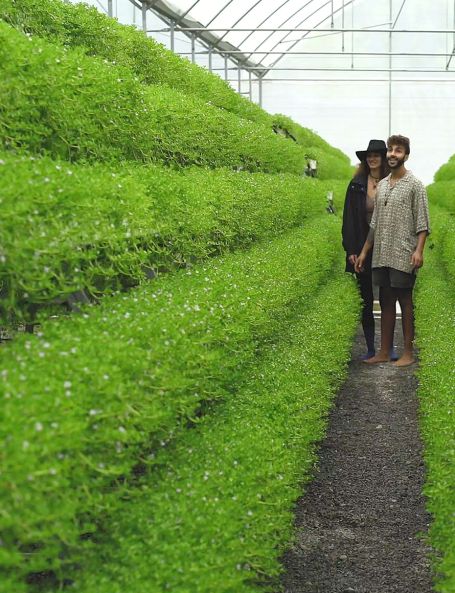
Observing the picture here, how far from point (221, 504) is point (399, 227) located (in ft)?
14.5

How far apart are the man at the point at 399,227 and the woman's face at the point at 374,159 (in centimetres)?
60

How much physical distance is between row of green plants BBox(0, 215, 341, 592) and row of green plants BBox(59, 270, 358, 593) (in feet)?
0.42

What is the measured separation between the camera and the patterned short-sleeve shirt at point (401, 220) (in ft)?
23.5

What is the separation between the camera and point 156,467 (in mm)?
3639

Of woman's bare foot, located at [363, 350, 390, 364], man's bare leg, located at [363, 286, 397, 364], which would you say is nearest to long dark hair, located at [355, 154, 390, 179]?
man's bare leg, located at [363, 286, 397, 364]

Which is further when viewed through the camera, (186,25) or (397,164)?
(186,25)

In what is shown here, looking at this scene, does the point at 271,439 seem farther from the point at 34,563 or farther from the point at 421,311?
the point at 421,311

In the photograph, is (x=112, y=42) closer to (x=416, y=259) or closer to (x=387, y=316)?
(x=416, y=259)

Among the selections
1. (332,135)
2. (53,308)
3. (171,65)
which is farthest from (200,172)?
(332,135)

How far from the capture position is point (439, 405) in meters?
5.26

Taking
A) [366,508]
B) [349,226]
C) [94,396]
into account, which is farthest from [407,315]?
[94,396]

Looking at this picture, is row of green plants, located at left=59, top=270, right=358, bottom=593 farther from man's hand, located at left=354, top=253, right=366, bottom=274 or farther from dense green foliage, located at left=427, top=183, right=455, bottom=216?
dense green foliage, located at left=427, top=183, right=455, bottom=216

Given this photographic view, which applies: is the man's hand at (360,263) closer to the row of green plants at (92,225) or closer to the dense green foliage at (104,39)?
the row of green plants at (92,225)

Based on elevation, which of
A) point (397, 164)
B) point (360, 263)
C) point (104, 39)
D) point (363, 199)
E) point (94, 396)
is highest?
point (104, 39)
